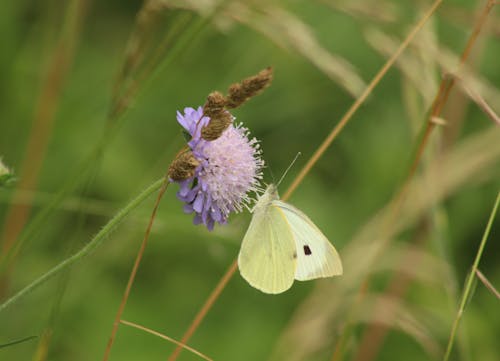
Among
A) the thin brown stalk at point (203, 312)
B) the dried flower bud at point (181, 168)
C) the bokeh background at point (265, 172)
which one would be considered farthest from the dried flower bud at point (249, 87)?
the thin brown stalk at point (203, 312)

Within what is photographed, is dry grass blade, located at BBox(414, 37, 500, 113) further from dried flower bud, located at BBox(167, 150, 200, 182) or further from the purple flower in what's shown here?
dried flower bud, located at BBox(167, 150, 200, 182)

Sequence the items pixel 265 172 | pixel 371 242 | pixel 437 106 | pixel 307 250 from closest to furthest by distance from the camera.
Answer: pixel 437 106, pixel 307 250, pixel 371 242, pixel 265 172

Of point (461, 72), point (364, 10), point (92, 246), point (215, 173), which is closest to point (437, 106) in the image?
point (461, 72)

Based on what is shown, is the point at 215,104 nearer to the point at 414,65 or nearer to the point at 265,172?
the point at 414,65

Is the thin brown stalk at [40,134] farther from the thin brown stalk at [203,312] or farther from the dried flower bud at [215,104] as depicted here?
the dried flower bud at [215,104]

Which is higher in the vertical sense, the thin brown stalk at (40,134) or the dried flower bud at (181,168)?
the thin brown stalk at (40,134)

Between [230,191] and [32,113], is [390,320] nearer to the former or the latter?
[230,191]
